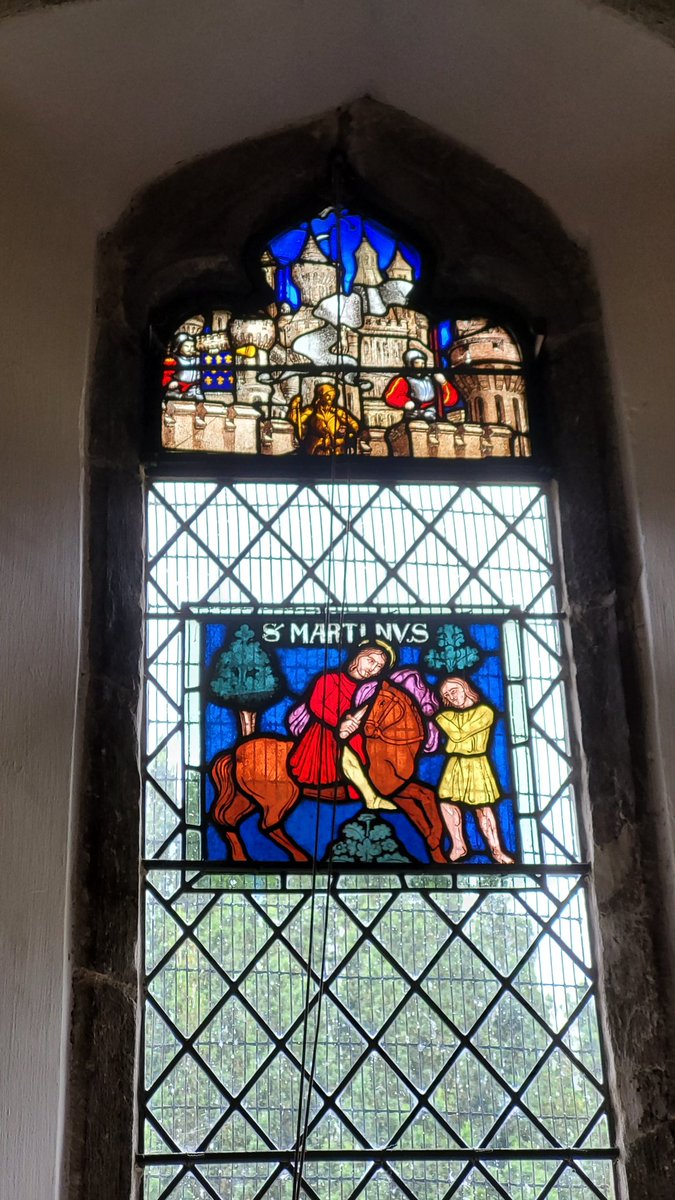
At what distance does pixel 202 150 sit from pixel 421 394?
33.0 inches

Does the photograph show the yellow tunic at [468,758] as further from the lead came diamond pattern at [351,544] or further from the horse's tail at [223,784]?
the horse's tail at [223,784]

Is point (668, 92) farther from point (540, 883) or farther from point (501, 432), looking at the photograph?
point (540, 883)

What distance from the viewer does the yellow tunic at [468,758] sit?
345 cm

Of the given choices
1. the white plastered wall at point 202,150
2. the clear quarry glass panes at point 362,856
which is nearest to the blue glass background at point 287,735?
the clear quarry glass panes at point 362,856

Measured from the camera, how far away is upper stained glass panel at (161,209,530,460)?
3857mm

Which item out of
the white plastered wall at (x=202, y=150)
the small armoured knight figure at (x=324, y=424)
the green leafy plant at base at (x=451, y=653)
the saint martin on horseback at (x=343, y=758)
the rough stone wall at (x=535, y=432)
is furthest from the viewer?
the small armoured knight figure at (x=324, y=424)

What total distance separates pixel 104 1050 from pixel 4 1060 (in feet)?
0.77

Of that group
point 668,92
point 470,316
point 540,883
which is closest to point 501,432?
point 470,316

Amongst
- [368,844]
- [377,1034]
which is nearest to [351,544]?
[368,844]

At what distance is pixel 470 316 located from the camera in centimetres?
407

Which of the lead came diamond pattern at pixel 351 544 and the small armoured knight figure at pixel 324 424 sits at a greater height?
the small armoured knight figure at pixel 324 424

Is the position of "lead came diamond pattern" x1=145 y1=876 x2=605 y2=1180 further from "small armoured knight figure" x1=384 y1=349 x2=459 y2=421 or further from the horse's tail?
"small armoured knight figure" x1=384 y1=349 x2=459 y2=421

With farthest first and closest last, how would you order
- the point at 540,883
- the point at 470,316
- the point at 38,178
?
the point at 470,316, the point at 38,178, the point at 540,883

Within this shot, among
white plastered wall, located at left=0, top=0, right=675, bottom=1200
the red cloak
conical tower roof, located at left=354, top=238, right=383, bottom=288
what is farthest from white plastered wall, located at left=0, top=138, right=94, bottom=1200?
conical tower roof, located at left=354, top=238, right=383, bottom=288
